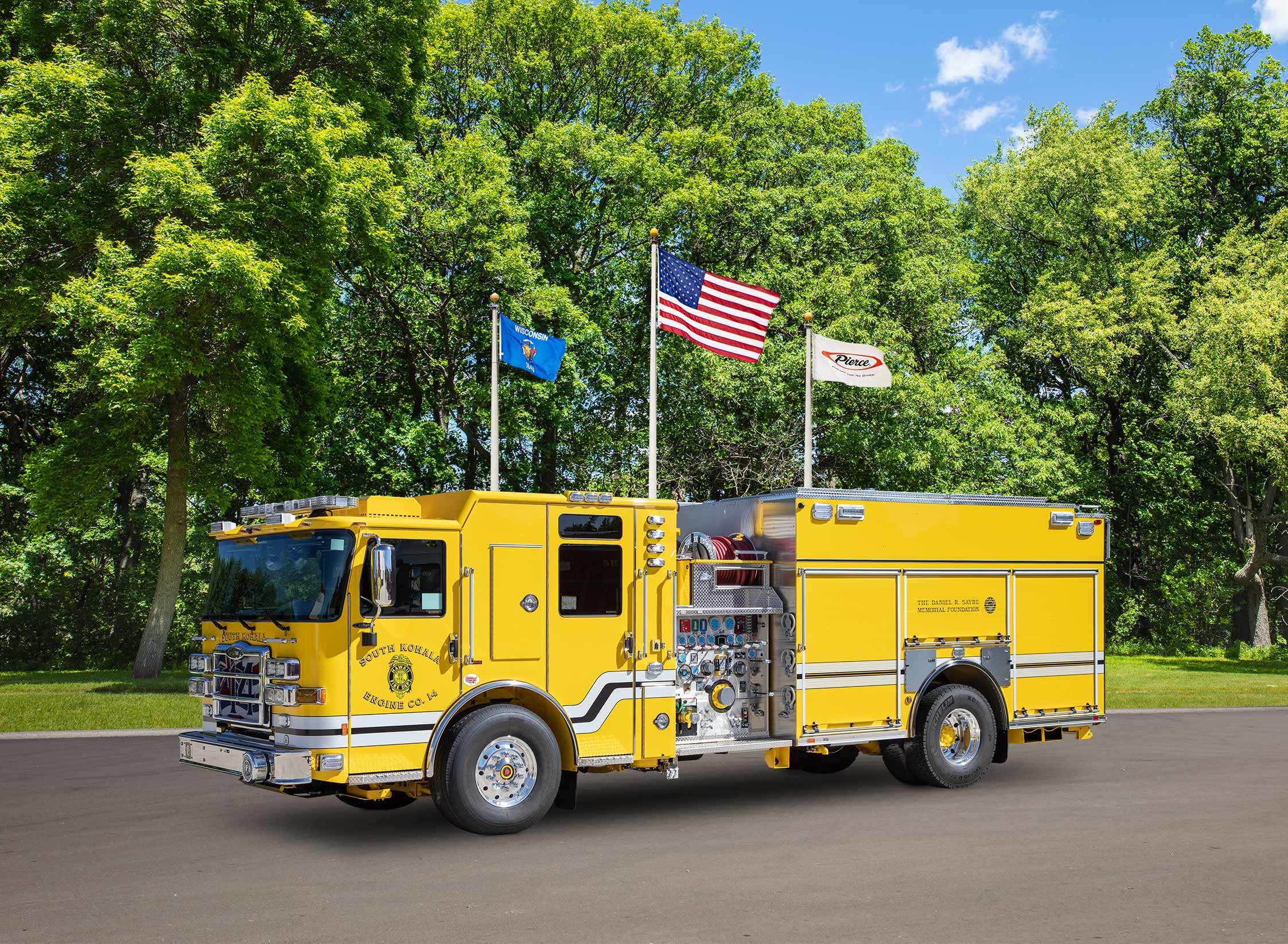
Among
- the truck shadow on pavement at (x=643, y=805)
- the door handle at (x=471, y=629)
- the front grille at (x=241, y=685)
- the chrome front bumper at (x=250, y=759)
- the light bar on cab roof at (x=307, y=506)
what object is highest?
the light bar on cab roof at (x=307, y=506)

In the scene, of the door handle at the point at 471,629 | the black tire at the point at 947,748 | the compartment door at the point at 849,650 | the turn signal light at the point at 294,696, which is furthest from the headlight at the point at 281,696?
the black tire at the point at 947,748

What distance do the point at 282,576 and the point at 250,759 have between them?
5.06ft

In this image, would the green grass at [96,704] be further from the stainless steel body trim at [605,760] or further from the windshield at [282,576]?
the stainless steel body trim at [605,760]

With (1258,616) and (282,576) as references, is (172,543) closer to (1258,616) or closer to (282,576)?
(282,576)

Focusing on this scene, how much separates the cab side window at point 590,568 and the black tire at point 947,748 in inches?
154

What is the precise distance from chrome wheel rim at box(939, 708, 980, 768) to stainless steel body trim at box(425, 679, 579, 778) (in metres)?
4.59

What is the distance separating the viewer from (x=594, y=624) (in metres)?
10.7

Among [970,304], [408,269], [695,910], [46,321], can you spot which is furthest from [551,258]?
[695,910]

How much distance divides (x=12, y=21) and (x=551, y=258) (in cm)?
1517

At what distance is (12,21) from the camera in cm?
2689

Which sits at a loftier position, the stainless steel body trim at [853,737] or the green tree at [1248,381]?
the green tree at [1248,381]

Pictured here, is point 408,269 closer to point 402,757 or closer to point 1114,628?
point 402,757

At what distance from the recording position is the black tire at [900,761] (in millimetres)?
12688

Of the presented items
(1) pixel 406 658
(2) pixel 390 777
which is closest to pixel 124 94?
(1) pixel 406 658
